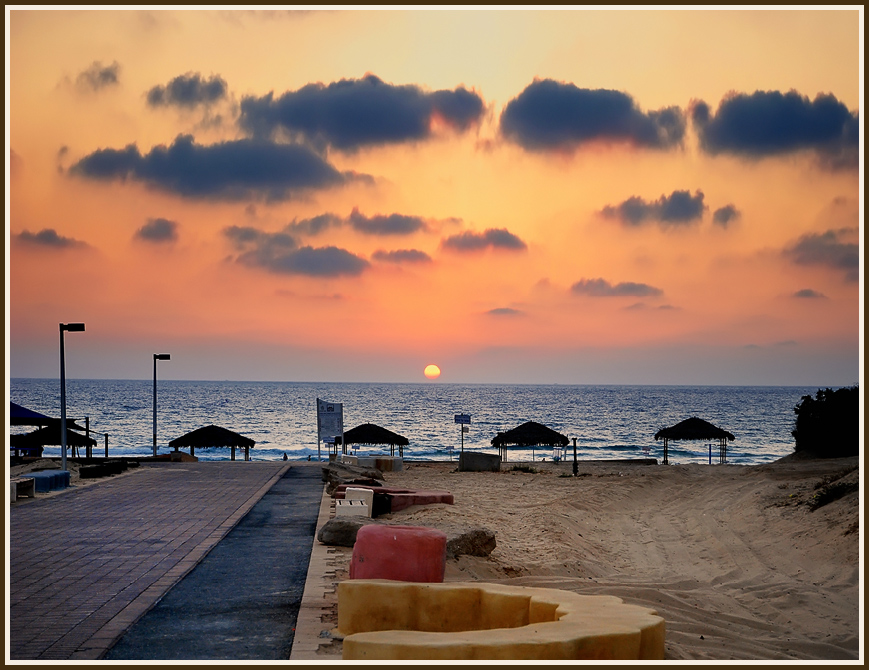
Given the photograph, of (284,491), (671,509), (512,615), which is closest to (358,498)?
(284,491)

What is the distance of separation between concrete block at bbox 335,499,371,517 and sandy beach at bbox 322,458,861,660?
522 millimetres

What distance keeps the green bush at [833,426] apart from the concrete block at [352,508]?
73.5 ft

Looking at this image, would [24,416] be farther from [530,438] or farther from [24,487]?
[530,438]

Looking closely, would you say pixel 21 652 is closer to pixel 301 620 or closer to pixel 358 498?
pixel 301 620

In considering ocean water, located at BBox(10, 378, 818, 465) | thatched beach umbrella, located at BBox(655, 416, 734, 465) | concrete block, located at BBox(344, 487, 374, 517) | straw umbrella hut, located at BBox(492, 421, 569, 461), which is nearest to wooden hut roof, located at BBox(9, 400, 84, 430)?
ocean water, located at BBox(10, 378, 818, 465)

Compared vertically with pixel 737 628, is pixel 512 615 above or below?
above

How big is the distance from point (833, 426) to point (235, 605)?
2896 cm

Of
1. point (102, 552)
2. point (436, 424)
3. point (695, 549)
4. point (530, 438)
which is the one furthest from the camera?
point (436, 424)

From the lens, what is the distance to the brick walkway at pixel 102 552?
300 inches

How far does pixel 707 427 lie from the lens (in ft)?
135

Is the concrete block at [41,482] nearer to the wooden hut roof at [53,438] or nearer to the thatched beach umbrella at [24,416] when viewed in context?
the thatched beach umbrella at [24,416]

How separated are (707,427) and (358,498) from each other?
97.4ft

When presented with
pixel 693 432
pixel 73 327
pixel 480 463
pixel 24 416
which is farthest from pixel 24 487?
pixel 693 432

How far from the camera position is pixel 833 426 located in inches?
1238
